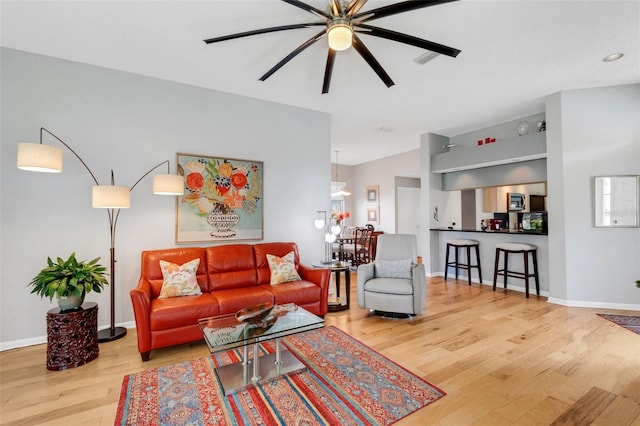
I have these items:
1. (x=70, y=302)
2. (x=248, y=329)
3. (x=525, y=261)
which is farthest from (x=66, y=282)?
(x=525, y=261)

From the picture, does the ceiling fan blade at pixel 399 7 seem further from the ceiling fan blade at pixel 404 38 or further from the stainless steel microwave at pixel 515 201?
the stainless steel microwave at pixel 515 201

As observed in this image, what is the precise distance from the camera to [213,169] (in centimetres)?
377

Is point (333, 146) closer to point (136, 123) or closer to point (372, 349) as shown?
point (136, 123)

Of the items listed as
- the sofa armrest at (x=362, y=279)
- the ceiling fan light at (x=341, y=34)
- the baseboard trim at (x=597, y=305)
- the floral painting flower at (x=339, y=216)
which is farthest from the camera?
the floral painting flower at (x=339, y=216)

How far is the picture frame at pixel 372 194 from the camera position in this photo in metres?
8.30

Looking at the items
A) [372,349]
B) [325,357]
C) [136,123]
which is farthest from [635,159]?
[136,123]

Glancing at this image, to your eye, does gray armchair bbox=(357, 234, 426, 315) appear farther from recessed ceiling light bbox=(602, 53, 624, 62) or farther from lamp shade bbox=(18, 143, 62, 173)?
lamp shade bbox=(18, 143, 62, 173)

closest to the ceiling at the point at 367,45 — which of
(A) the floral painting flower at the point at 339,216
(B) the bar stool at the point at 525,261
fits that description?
(A) the floral painting flower at the point at 339,216

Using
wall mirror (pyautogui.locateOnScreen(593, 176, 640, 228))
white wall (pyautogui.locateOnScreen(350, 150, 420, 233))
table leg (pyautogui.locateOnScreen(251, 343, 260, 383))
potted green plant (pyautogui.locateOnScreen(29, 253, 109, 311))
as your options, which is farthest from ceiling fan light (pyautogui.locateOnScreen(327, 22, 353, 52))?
white wall (pyautogui.locateOnScreen(350, 150, 420, 233))

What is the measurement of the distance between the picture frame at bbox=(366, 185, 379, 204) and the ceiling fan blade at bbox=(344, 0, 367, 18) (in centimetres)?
650

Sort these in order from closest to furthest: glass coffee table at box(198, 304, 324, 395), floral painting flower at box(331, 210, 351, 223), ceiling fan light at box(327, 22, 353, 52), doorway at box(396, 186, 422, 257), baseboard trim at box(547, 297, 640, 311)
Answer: ceiling fan light at box(327, 22, 353, 52) < glass coffee table at box(198, 304, 324, 395) < baseboard trim at box(547, 297, 640, 311) < floral painting flower at box(331, 210, 351, 223) < doorway at box(396, 186, 422, 257)

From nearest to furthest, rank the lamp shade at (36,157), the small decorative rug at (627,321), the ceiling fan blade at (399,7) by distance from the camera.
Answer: the ceiling fan blade at (399,7)
the lamp shade at (36,157)
the small decorative rug at (627,321)

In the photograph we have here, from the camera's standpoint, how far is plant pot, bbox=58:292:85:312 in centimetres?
252

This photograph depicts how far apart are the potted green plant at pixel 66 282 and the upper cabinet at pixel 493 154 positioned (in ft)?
18.4
